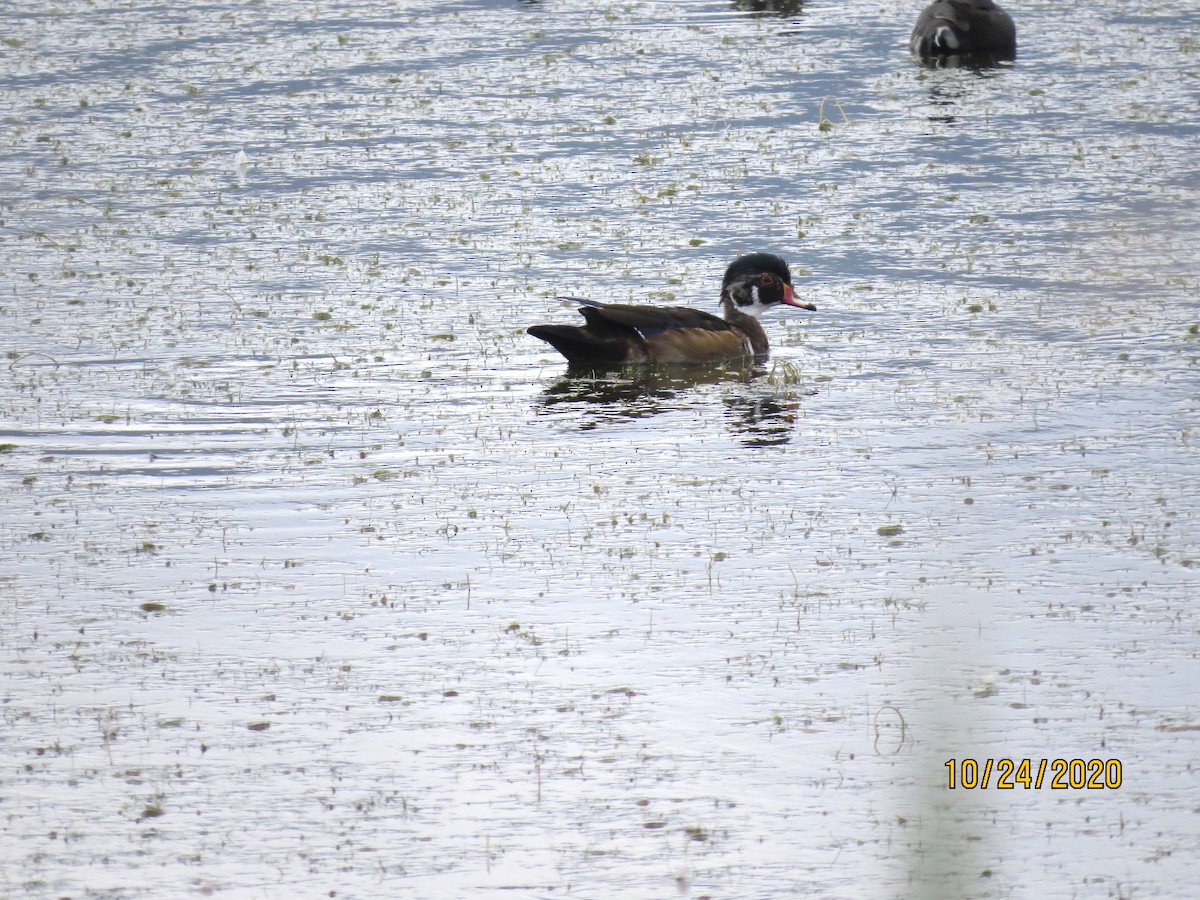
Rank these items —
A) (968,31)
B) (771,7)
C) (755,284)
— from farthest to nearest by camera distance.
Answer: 1. (771,7)
2. (968,31)
3. (755,284)

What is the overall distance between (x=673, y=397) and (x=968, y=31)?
14.6m

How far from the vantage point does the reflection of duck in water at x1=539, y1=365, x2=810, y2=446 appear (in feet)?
41.1

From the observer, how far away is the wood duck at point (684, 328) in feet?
45.4

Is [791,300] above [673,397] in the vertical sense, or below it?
above

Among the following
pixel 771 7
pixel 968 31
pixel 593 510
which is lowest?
pixel 593 510

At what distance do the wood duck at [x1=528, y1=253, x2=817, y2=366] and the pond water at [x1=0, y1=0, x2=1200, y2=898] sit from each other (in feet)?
0.74

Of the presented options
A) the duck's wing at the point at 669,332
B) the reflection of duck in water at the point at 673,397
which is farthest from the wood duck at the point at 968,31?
the reflection of duck in water at the point at 673,397

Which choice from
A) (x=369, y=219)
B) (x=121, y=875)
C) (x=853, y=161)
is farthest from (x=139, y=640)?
(x=853, y=161)

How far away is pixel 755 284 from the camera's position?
14.5 metres

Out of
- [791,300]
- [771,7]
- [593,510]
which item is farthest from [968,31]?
[593,510]

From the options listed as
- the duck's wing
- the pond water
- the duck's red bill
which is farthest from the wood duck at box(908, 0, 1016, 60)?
the duck's wing

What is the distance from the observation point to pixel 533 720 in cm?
755

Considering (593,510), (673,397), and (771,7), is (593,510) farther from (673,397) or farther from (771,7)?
(771,7)

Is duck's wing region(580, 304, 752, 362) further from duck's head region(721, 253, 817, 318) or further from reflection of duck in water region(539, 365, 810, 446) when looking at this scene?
duck's head region(721, 253, 817, 318)
